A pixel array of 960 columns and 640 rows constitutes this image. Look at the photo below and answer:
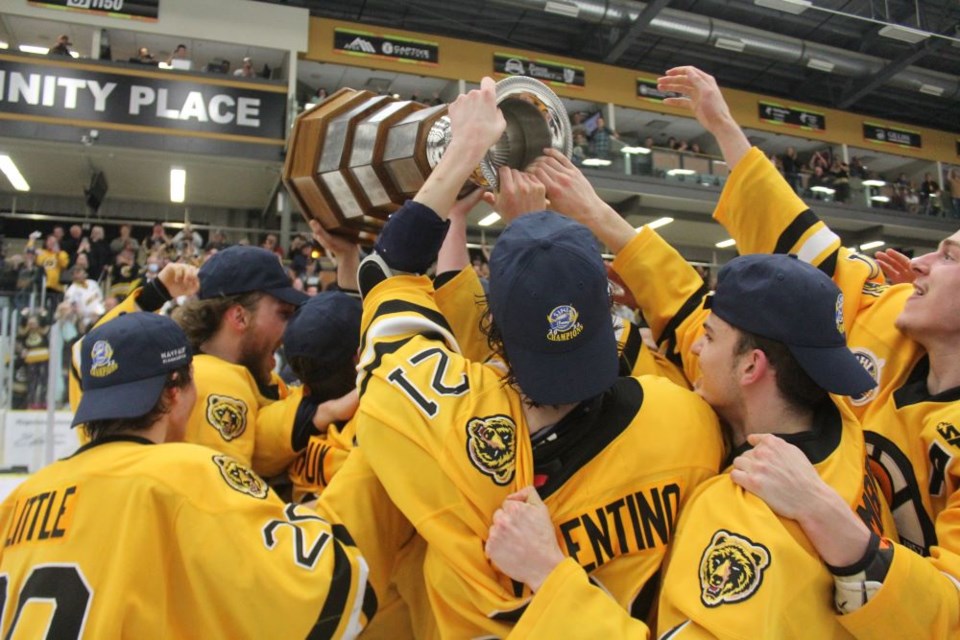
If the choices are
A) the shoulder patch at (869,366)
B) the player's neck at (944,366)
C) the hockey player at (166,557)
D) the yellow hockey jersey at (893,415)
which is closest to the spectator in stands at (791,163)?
the yellow hockey jersey at (893,415)

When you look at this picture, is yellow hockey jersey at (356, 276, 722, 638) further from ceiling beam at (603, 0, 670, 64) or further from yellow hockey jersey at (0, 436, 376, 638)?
ceiling beam at (603, 0, 670, 64)

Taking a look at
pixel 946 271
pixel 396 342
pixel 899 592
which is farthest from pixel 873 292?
pixel 396 342

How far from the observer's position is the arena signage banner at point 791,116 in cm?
2019

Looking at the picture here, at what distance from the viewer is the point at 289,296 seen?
2535 millimetres

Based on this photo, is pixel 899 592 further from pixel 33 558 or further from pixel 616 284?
pixel 33 558

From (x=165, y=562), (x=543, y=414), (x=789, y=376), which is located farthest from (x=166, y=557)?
(x=789, y=376)

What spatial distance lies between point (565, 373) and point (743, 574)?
1.41ft

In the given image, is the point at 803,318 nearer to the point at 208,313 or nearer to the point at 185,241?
the point at 208,313

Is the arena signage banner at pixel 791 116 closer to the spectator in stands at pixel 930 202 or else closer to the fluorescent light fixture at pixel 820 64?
the fluorescent light fixture at pixel 820 64

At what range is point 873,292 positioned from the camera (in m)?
2.04

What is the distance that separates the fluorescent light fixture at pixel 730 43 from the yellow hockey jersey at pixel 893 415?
56.4 feet

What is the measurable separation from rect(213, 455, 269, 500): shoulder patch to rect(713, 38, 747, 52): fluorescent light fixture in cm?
1830

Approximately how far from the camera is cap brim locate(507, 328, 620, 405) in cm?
133

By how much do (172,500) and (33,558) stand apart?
28cm
